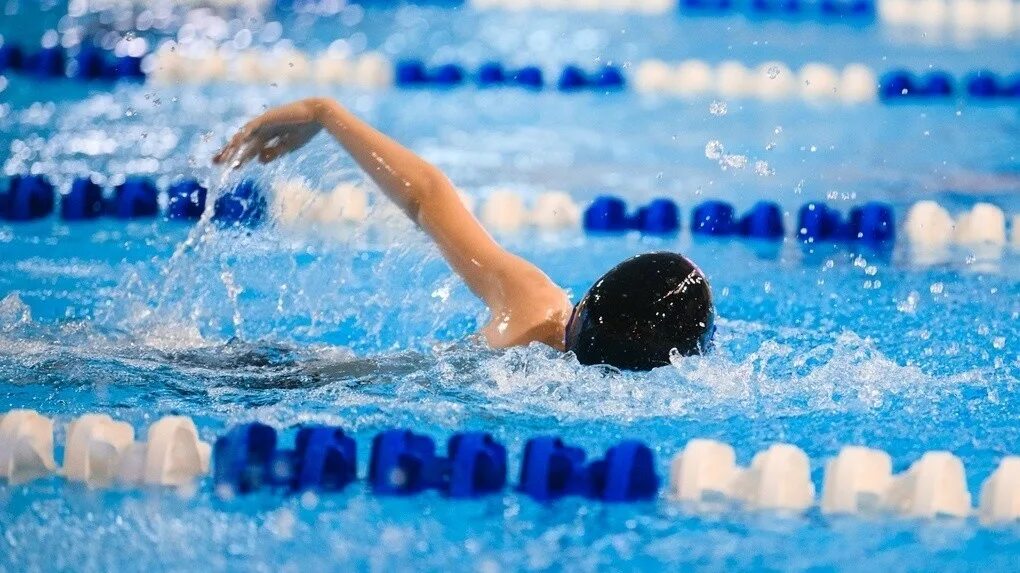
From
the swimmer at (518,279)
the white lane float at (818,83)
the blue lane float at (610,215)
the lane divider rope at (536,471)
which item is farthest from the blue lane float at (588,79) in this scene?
the lane divider rope at (536,471)

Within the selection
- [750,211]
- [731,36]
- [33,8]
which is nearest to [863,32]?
[731,36]

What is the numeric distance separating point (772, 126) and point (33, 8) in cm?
390

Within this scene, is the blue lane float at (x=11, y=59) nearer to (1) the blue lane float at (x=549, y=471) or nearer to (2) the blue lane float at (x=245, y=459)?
(2) the blue lane float at (x=245, y=459)

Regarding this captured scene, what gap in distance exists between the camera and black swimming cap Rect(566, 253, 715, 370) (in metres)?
2.41

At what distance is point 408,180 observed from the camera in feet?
9.47

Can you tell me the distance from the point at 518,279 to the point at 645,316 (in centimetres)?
38

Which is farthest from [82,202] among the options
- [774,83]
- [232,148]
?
[774,83]

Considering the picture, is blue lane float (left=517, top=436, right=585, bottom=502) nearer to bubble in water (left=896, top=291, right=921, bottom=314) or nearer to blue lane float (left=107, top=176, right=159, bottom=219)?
bubble in water (left=896, top=291, right=921, bottom=314)

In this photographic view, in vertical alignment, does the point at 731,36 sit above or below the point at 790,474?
above

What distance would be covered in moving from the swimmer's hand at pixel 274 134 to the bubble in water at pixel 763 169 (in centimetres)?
239

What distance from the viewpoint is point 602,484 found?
7.50 ft

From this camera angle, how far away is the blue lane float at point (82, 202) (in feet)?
14.1

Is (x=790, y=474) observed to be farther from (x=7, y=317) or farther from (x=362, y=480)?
(x=7, y=317)

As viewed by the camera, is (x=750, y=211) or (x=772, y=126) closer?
(x=750, y=211)
